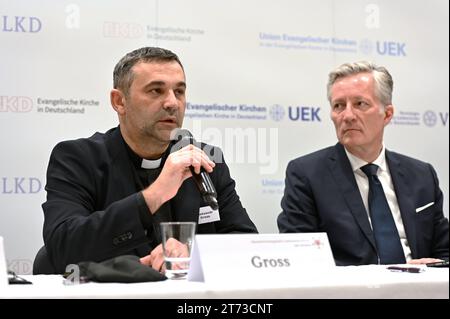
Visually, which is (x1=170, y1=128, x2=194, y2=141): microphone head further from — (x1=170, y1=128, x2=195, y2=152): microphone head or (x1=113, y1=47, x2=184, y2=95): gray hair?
(x1=113, y1=47, x2=184, y2=95): gray hair

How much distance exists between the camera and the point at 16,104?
3625 millimetres

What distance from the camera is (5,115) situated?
141 inches

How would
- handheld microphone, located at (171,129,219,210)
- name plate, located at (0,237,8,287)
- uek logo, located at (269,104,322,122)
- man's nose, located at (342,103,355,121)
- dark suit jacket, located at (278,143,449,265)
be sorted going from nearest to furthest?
1. name plate, located at (0,237,8,287)
2. handheld microphone, located at (171,129,219,210)
3. dark suit jacket, located at (278,143,449,265)
4. man's nose, located at (342,103,355,121)
5. uek logo, located at (269,104,322,122)

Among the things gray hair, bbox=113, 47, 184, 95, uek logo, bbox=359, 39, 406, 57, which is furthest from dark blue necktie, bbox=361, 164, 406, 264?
uek logo, bbox=359, 39, 406, 57

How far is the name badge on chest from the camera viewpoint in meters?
2.38

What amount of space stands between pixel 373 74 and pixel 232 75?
133cm

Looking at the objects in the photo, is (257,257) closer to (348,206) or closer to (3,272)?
(3,272)

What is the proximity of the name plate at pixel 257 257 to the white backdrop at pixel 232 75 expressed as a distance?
247cm

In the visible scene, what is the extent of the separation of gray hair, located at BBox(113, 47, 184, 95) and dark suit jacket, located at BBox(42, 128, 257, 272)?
226 mm

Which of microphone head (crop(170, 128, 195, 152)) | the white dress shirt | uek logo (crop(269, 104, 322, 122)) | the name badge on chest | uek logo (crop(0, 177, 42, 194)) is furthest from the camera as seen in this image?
uek logo (crop(269, 104, 322, 122))

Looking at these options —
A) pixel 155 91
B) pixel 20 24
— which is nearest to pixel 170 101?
pixel 155 91

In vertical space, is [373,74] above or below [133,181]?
above
